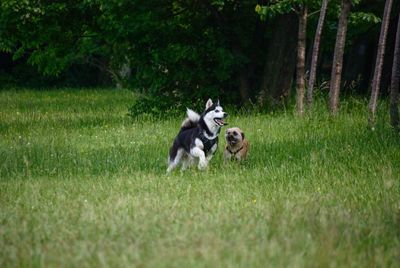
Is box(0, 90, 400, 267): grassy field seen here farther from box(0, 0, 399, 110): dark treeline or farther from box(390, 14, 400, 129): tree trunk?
box(0, 0, 399, 110): dark treeline

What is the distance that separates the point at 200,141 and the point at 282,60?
8865 mm

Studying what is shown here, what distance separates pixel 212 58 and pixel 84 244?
1455 centimetres

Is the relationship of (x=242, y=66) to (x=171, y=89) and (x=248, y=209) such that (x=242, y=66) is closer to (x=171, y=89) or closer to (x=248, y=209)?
(x=171, y=89)

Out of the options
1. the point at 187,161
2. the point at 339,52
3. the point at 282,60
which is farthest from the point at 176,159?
the point at 282,60

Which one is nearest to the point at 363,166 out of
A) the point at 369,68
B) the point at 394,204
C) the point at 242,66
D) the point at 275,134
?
the point at 394,204

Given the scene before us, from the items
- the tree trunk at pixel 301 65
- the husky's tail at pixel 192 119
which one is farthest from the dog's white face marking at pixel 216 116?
the tree trunk at pixel 301 65

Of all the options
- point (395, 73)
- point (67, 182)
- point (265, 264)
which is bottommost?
point (67, 182)

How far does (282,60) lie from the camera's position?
65.4ft

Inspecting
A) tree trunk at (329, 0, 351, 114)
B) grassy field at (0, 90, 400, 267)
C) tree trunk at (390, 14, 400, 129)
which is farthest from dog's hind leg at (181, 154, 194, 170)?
tree trunk at (329, 0, 351, 114)

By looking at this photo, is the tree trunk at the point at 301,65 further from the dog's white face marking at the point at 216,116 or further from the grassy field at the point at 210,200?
the dog's white face marking at the point at 216,116

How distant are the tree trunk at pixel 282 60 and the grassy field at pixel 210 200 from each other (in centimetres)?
292

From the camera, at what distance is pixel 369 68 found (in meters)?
31.3

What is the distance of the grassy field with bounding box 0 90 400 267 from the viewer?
232 inches

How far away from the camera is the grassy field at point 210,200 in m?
5.88
